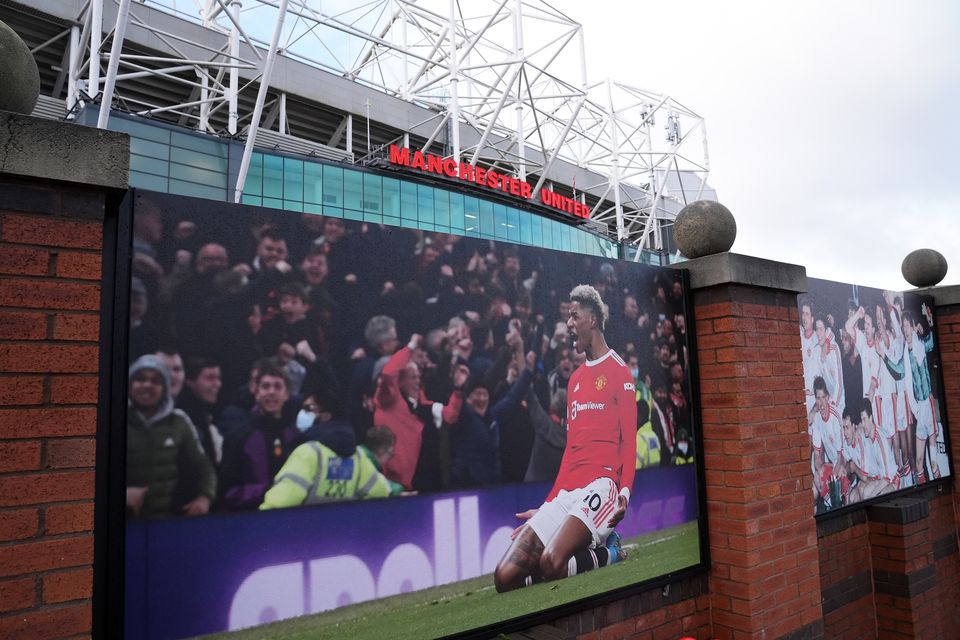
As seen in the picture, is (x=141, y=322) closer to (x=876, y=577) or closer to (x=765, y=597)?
(x=765, y=597)

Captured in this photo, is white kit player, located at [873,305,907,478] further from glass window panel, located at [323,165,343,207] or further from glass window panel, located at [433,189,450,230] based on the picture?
glass window panel, located at [433,189,450,230]

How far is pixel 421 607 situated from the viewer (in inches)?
111

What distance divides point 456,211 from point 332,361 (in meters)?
30.1

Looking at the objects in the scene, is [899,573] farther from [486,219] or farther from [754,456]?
[486,219]

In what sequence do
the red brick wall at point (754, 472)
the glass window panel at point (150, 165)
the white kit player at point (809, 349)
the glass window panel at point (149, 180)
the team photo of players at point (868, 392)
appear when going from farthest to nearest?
the glass window panel at point (149, 180), the glass window panel at point (150, 165), the team photo of players at point (868, 392), the white kit player at point (809, 349), the red brick wall at point (754, 472)

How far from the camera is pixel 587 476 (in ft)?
11.5

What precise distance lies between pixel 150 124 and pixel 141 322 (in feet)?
80.0

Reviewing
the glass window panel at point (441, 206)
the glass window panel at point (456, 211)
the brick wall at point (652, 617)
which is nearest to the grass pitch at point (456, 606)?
the brick wall at point (652, 617)

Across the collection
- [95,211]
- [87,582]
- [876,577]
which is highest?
[95,211]

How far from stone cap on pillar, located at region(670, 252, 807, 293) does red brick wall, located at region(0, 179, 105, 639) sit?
11.3 feet

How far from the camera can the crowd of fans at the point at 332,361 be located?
2.32 meters

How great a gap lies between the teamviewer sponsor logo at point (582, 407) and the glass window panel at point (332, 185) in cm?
2571

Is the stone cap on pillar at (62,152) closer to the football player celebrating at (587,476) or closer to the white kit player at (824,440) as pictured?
the football player celebrating at (587,476)

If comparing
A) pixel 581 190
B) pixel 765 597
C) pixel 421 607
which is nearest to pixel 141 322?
pixel 421 607
